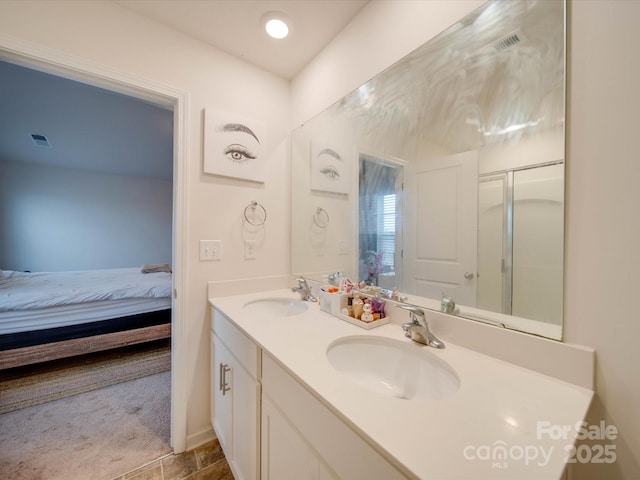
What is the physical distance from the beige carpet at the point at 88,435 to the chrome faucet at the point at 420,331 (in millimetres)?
1596

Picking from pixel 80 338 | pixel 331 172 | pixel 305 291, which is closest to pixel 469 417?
pixel 305 291

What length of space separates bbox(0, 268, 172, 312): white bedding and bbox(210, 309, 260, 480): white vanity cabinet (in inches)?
Result: 73.0

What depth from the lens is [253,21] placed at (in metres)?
1.35

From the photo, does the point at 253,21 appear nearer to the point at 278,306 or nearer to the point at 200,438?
the point at 278,306

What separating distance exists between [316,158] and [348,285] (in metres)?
0.92

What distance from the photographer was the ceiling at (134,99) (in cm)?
129

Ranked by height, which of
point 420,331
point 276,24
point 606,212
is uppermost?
point 276,24

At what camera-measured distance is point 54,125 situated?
286 cm

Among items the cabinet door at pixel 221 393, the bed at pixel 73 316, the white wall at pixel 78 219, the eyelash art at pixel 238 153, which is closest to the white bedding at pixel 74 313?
the bed at pixel 73 316

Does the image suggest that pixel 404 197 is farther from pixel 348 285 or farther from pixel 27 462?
pixel 27 462

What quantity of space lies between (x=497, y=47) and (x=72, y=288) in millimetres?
3957

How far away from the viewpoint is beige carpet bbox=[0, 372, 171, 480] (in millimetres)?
1311

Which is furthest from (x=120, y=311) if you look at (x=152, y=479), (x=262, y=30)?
(x=262, y=30)

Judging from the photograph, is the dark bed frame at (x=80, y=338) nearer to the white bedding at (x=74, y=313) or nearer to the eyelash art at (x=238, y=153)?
the white bedding at (x=74, y=313)
